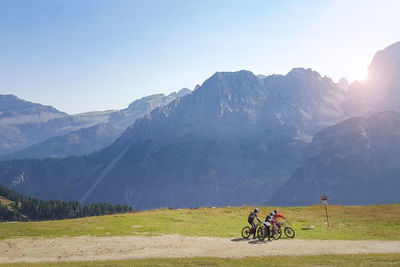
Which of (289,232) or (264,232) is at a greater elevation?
(264,232)

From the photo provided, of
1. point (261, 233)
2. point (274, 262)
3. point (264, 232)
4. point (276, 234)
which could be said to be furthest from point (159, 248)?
point (276, 234)

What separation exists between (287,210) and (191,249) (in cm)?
3748

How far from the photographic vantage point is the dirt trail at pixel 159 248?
34.2m

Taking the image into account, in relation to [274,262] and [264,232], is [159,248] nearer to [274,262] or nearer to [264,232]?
[264,232]

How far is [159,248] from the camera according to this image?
123 ft

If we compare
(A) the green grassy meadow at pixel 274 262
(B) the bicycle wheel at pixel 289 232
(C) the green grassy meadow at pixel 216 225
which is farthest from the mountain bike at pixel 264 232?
(A) the green grassy meadow at pixel 274 262

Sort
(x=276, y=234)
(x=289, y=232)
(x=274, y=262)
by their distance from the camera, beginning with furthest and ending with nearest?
(x=289, y=232), (x=276, y=234), (x=274, y=262)

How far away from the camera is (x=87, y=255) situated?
1362 inches

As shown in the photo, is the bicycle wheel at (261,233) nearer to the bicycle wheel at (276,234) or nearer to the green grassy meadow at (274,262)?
the bicycle wheel at (276,234)

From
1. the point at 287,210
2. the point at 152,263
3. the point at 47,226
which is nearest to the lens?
the point at 152,263

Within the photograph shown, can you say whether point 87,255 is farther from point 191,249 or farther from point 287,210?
point 287,210

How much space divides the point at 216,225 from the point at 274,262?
2266 cm

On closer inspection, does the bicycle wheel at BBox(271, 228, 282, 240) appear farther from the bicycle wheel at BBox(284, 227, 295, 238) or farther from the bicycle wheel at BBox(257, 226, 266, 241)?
the bicycle wheel at BBox(257, 226, 266, 241)

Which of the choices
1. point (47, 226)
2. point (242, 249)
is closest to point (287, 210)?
point (242, 249)
